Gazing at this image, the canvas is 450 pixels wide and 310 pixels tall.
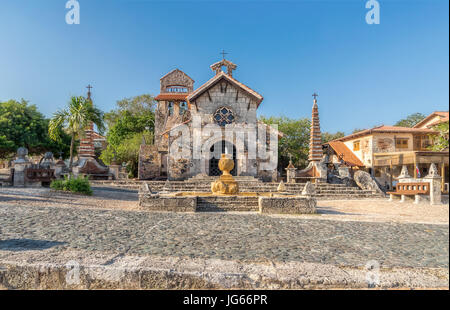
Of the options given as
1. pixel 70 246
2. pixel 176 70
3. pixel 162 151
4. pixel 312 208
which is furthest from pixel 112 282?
pixel 176 70

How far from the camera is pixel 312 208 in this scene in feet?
29.3

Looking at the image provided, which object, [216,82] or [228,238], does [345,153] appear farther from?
[228,238]

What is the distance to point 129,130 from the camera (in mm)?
39750

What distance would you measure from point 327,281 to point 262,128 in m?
17.5

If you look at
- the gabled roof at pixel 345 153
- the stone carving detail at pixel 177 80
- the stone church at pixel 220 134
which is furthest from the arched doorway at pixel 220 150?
the stone carving detail at pixel 177 80

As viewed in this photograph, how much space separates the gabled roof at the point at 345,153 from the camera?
28847 millimetres

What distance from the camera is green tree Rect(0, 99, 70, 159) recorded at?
25.6 metres

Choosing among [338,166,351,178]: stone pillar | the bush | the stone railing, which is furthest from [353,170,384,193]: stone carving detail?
the bush

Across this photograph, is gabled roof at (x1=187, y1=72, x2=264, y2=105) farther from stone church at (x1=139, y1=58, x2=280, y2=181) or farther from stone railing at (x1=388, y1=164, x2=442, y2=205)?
stone railing at (x1=388, y1=164, x2=442, y2=205)

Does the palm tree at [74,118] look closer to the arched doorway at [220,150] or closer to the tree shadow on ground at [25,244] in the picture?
the arched doorway at [220,150]

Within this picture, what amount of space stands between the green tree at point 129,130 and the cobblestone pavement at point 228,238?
22.2m

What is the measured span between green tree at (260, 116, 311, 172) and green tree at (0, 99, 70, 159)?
84.8 feet
